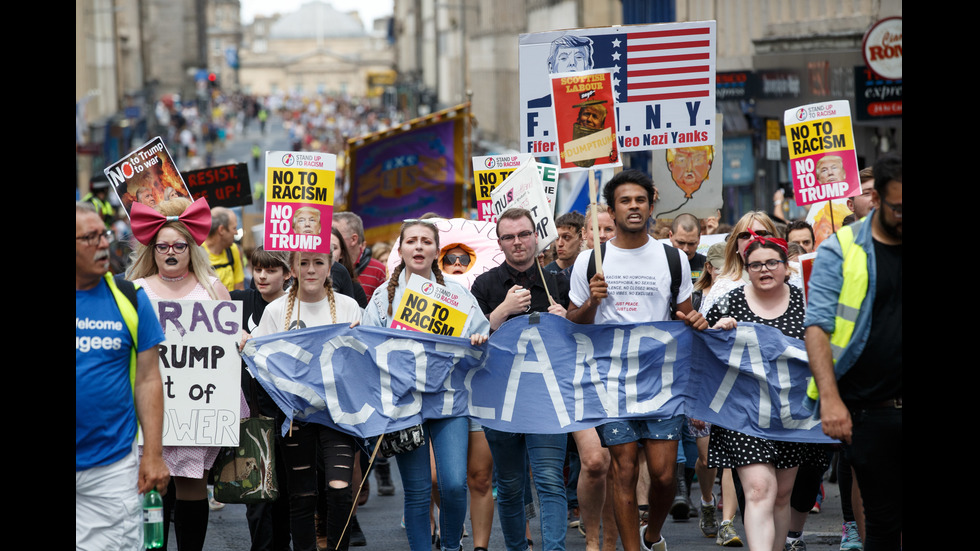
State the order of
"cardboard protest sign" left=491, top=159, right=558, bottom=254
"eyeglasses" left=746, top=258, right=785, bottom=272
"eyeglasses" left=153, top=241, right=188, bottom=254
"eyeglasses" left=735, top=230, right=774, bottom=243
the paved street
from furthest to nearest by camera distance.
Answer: the paved street
"eyeglasses" left=735, top=230, right=774, bottom=243
"cardboard protest sign" left=491, top=159, right=558, bottom=254
"eyeglasses" left=153, top=241, right=188, bottom=254
"eyeglasses" left=746, top=258, right=785, bottom=272

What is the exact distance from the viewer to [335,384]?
7.34 metres

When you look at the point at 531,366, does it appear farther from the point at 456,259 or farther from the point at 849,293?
the point at 456,259

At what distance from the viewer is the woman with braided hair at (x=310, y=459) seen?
7152 millimetres

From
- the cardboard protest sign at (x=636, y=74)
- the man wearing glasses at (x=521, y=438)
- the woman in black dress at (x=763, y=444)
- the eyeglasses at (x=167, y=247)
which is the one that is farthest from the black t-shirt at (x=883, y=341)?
the cardboard protest sign at (x=636, y=74)

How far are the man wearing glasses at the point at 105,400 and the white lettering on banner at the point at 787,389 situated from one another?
299cm

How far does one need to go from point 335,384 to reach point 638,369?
5.05ft

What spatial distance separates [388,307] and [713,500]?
256 cm

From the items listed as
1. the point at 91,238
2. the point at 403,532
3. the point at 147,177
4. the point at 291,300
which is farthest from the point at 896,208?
the point at 147,177

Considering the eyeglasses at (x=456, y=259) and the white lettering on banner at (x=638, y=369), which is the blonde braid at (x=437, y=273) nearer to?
Result: the white lettering on banner at (x=638, y=369)

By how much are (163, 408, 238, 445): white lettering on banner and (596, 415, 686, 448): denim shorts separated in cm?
185

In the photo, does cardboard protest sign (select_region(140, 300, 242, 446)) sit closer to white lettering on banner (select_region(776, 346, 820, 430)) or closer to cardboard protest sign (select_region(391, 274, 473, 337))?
cardboard protest sign (select_region(391, 274, 473, 337))

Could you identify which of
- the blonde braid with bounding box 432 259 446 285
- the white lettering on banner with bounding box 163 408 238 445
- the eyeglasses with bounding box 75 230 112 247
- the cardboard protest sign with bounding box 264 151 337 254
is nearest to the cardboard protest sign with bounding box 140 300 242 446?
the white lettering on banner with bounding box 163 408 238 445

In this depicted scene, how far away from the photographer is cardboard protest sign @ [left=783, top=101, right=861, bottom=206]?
10398 millimetres

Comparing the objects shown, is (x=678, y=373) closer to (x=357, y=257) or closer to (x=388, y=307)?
(x=388, y=307)
